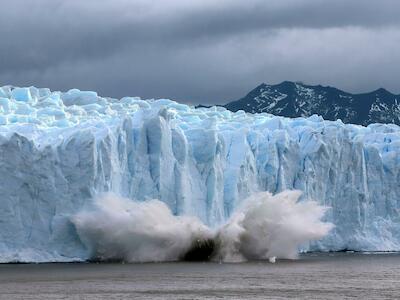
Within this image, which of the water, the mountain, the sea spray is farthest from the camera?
the mountain

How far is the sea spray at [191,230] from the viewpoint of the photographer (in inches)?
1569

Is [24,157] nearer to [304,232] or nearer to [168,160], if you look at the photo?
[168,160]

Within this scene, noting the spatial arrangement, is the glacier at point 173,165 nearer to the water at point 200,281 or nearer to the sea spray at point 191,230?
the sea spray at point 191,230

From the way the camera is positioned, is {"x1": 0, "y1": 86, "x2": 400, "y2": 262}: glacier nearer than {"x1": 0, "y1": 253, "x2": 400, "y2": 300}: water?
No

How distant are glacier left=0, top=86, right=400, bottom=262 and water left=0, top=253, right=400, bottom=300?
7.57ft

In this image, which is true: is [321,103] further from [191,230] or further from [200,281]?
[200,281]

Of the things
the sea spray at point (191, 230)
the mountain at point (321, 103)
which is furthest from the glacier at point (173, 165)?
the mountain at point (321, 103)

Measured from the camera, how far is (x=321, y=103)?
153m

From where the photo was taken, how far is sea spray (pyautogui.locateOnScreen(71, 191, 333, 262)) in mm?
39844

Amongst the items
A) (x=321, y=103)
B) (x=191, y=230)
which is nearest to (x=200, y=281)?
(x=191, y=230)

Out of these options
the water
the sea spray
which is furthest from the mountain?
the water

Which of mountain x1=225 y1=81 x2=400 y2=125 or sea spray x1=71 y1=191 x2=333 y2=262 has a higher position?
mountain x1=225 y1=81 x2=400 y2=125

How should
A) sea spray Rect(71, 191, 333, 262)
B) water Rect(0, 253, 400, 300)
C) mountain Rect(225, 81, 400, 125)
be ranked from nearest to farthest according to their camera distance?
1. water Rect(0, 253, 400, 300)
2. sea spray Rect(71, 191, 333, 262)
3. mountain Rect(225, 81, 400, 125)

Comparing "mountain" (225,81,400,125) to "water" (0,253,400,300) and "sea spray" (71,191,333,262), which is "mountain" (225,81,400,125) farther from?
Answer: "water" (0,253,400,300)
